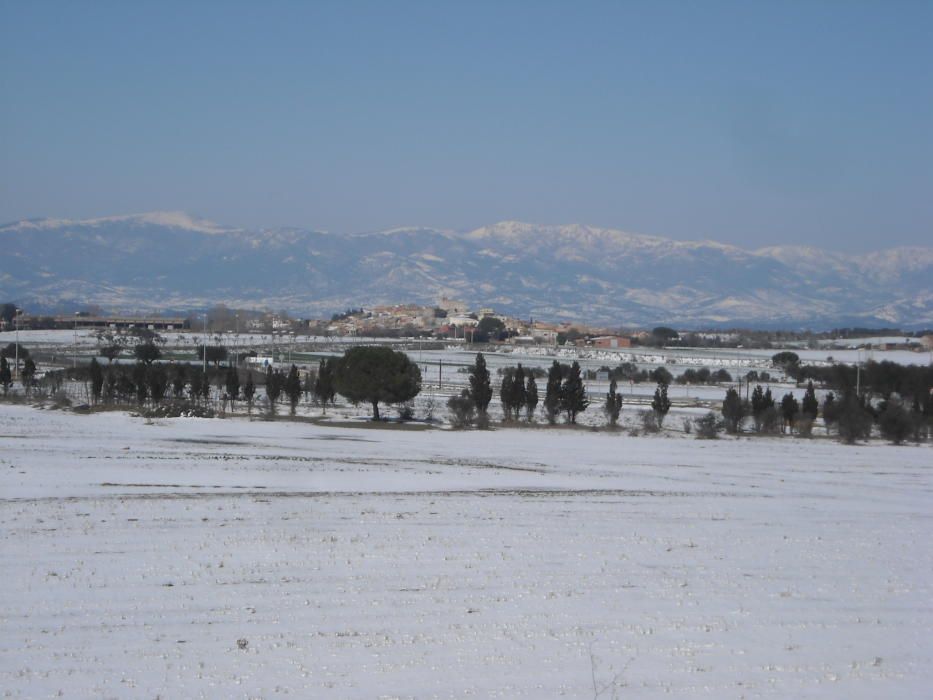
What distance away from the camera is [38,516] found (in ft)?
69.6

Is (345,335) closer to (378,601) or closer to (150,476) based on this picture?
(150,476)

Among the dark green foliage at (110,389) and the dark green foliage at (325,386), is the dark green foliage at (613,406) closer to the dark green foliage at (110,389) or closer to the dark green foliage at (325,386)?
the dark green foliage at (325,386)

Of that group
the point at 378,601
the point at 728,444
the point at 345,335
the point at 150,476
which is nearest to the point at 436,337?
the point at 345,335

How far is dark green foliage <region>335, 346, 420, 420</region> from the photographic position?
52.9 m

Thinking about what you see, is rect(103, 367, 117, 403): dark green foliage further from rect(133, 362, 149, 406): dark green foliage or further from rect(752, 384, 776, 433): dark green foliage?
rect(752, 384, 776, 433): dark green foliage

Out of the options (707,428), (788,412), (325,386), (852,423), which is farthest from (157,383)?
(852,423)

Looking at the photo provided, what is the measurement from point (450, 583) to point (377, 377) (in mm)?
36784

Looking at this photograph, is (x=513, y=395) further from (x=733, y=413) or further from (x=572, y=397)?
(x=733, y=413)

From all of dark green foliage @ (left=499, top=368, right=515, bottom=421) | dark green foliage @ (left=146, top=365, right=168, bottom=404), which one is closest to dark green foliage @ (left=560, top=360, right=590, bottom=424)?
dark green foliage @ (left=499, top=368, right=515, bottom=421)

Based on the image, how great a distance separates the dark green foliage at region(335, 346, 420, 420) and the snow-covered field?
20.5 m

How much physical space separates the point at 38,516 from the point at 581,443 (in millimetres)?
26644

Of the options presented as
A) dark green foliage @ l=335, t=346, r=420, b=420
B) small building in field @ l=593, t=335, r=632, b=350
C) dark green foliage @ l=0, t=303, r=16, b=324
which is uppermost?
dark green foliage @ l=0, t=303, r=16, b=324

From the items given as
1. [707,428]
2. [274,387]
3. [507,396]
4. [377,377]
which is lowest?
[707,428]

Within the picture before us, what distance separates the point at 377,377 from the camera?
52.9m
